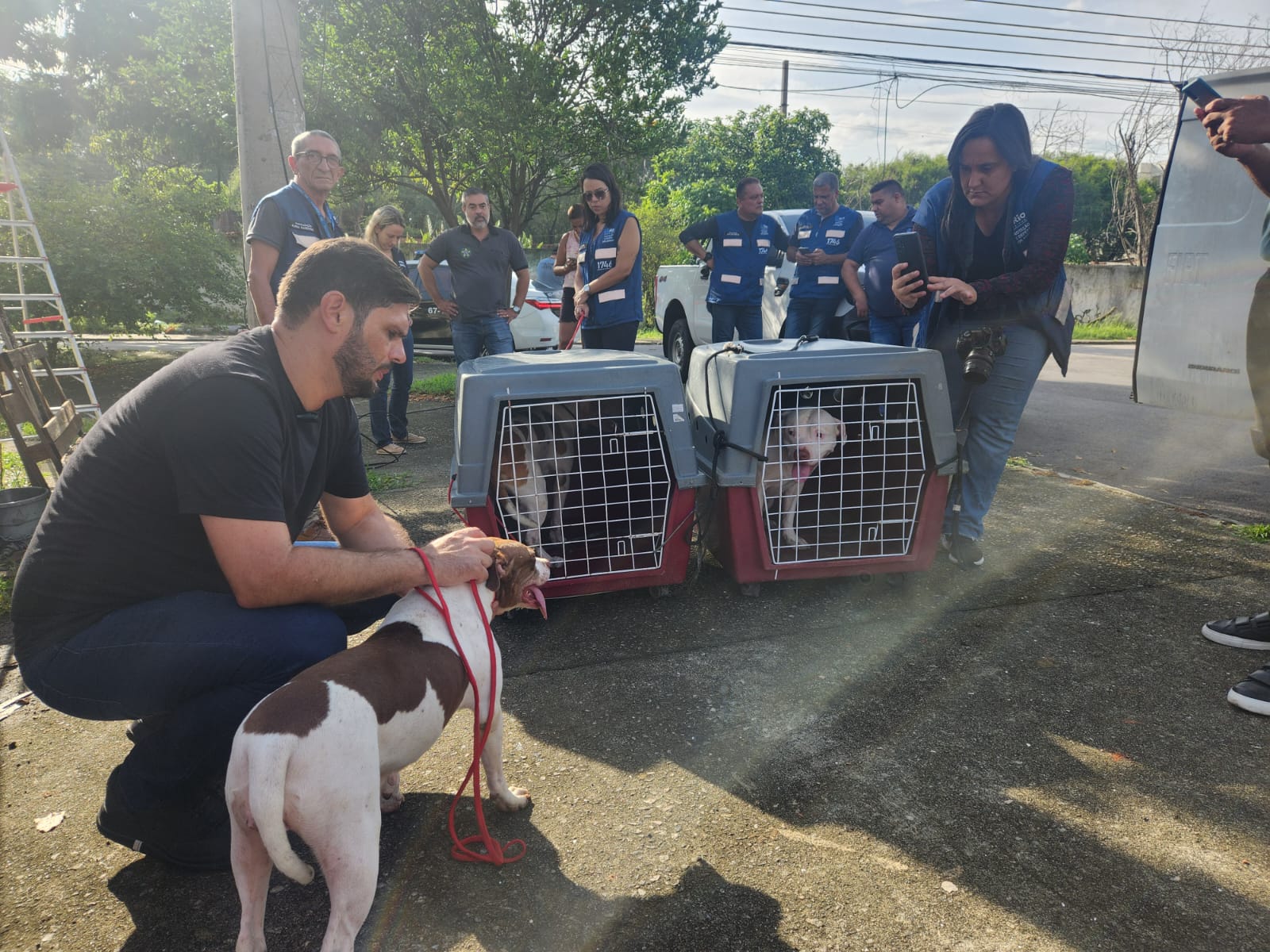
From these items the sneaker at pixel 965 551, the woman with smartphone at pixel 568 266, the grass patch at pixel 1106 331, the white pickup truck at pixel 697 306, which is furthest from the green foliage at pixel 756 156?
the sneaker at pixel 965 551

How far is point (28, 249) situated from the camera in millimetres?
8555

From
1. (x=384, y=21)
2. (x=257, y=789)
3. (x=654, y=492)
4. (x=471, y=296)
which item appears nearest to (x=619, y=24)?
(x=384, y=21)

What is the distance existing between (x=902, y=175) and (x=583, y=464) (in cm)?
3899

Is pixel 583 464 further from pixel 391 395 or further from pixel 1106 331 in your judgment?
pixel 1106 331

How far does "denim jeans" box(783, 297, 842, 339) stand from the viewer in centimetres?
602

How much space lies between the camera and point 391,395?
19.2 ft

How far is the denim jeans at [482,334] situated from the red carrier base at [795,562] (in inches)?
123

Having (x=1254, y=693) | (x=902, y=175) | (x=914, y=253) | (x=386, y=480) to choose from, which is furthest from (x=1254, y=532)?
(x=902, y=175)

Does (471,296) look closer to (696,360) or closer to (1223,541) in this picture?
(696,360)

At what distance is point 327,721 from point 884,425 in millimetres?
2382

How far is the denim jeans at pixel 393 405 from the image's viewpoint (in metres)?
5.77

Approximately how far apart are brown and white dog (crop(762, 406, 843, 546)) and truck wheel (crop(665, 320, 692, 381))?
4.87 meters

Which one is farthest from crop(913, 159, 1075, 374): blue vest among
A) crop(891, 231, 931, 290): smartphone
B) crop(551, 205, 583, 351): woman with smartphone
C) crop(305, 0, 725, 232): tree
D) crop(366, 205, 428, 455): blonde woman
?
crop(305, 0, 725, 232): tree

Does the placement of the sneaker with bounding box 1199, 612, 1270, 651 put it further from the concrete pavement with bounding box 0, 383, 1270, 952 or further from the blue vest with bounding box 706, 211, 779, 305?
the blue vest with bounding box 706, 211, 779, 305
